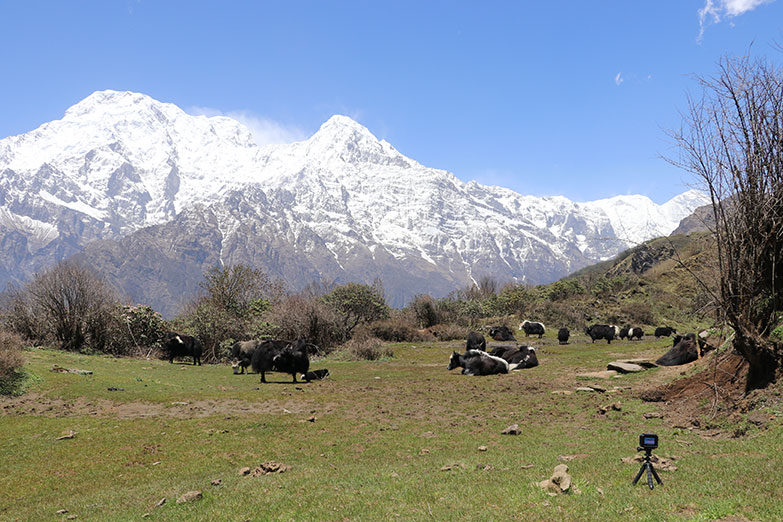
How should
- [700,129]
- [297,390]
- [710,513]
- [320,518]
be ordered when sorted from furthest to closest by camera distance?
[297,390], [700,129], [320,518], [710,513]

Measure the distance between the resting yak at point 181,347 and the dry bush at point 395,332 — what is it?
2027cm

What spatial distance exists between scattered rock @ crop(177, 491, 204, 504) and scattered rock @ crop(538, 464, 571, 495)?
19.1 feet

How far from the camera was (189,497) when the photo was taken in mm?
8062

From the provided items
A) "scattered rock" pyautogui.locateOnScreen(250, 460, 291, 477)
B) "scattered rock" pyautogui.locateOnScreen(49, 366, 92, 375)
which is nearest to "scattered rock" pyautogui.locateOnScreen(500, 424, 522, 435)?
"scattered rock" pyautogui.locateOnScreen(250, 460, 291, 477)

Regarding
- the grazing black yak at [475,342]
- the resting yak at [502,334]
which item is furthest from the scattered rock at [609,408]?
the resting yak at [502,334]

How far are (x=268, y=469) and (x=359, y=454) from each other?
2.15 meters

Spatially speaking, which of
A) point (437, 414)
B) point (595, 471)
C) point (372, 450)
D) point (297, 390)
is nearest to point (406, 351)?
point (297, 390)

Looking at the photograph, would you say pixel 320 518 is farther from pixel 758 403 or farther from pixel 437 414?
pixel 758 403

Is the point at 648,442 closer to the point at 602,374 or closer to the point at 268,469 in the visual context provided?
the point at 268,469

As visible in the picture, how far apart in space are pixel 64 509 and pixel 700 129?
52.6 feet

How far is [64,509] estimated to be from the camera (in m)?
8.05

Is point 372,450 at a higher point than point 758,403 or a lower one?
lower

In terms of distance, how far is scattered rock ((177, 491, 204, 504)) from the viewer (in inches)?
313

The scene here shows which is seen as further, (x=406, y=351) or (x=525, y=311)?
(x=525, y=311)
